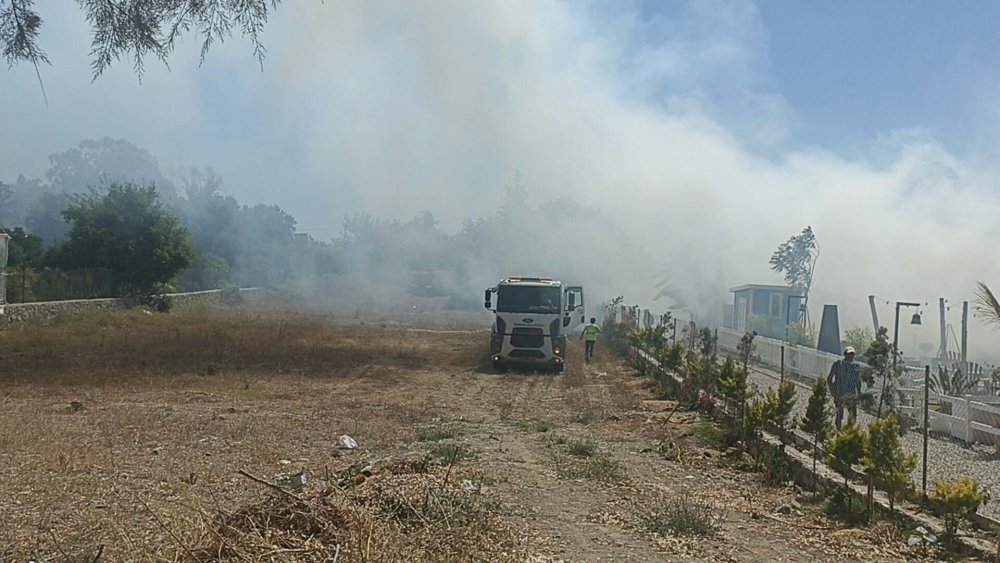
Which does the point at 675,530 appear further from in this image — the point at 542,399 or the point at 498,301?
the point at 498,301

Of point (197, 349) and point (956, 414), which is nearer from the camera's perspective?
point (956, 414)

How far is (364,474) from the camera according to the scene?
7215mm

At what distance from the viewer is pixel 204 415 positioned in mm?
12578

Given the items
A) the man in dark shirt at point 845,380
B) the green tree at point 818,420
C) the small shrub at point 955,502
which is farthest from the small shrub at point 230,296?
the small shrub at point 955,502

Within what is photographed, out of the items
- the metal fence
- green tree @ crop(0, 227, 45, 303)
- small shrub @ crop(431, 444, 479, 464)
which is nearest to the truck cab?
small shrub @ crop(431, 444, 479, 464)

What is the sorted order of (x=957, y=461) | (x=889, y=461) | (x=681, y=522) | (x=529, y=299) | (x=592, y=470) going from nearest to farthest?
(x=681, y=522)
(x=889, y=461)
(x=592, y=470)
(x=957, y=461)
(x=529, y=299)

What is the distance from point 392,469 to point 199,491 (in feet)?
5.87

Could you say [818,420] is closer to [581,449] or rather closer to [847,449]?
[847,449]

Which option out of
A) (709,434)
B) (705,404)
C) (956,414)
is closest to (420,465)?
(709,434)

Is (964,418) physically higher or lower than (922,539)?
higher

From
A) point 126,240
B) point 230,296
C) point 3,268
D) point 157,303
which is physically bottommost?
point 157,303

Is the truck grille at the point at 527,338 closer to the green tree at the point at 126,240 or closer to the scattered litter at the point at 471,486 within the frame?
the scattered litter at the point at 471,486

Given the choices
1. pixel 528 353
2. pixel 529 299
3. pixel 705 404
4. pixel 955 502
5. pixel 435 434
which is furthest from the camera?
pixel 529 299

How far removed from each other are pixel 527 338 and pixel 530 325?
0.37 meters
